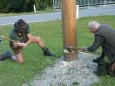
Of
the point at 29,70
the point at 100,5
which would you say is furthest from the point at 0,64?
the point at 100,5

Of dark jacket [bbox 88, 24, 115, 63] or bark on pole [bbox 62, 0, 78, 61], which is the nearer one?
dark jacket [bbox 88, 24, 115, 63]

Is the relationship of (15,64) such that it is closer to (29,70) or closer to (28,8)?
(29,70)

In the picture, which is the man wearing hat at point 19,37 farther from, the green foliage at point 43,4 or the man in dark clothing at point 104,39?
the green foliage at point 43,4

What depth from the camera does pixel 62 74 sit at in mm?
7672

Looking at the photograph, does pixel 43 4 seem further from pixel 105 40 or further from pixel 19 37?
pixel 105 40

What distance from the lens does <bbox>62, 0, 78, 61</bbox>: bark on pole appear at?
26.0ft

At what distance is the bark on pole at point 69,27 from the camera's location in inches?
312

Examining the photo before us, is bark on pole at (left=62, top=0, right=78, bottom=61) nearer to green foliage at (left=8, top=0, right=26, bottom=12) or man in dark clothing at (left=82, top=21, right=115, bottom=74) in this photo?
man in dark clothing at (left=82, top=21, right=115, bottom=74)

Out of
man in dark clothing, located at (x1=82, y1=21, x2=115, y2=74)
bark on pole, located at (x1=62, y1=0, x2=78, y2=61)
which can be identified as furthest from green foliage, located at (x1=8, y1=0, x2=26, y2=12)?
man in dark clothing, located at (x1=82, y1=21, x2=115, y2=74)

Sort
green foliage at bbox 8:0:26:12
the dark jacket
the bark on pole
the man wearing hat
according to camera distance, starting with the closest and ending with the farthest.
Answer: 1. the dark jacket
2. the bark on pole
3. the man wearing hat
4. green foliage at bbox 8:0:26:12

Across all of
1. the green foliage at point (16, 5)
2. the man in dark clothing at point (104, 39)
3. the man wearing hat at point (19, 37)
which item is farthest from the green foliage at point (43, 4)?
the man in dark clothing at point (104, 39)

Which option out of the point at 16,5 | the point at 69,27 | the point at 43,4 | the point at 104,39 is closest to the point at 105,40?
the point at 104,39

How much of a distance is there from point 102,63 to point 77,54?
0.95m

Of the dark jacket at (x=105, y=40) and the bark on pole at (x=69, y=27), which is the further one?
the bark on pole at (x=69, y=27)
